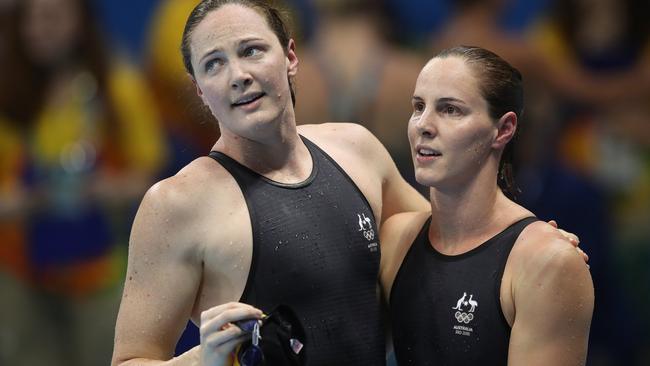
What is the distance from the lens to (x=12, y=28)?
5.93 m

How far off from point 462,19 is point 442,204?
2749 millimetres

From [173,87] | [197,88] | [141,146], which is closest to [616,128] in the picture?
[173,87]

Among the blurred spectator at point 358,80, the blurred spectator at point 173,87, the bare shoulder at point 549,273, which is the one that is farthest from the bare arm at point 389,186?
the blurred spectator at point 173,87

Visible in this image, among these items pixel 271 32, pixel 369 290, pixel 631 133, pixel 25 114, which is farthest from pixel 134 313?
pixel 631 133

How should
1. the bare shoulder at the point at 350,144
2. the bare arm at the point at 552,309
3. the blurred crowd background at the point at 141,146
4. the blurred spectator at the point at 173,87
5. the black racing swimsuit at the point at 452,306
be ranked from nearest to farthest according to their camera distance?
the bare arm at the point at 552,309 → the black racing swimsuit at the point at 452,306 → the bare shoulder at the point at 350,144 → the blurred crowd background at the point at 141,146 → the blurred spectator at the point at 173,87

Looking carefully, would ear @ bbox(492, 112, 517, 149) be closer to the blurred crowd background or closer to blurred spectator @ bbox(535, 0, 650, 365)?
the blurred crowd background

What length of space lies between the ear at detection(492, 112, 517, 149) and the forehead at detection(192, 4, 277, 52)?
71cm

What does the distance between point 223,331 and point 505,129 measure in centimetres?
100

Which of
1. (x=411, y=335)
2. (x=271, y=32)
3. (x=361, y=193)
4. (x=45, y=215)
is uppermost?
(x=271, y=32)

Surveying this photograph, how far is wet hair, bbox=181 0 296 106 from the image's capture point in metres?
3.24

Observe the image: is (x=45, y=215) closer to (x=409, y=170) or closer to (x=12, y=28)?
(x=12, y=28)

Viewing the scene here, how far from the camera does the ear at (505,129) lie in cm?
316

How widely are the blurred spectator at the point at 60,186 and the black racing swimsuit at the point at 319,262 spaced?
278 centimetres

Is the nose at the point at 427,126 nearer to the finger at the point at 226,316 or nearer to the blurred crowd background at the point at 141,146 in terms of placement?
the finger at the point at 226,316
